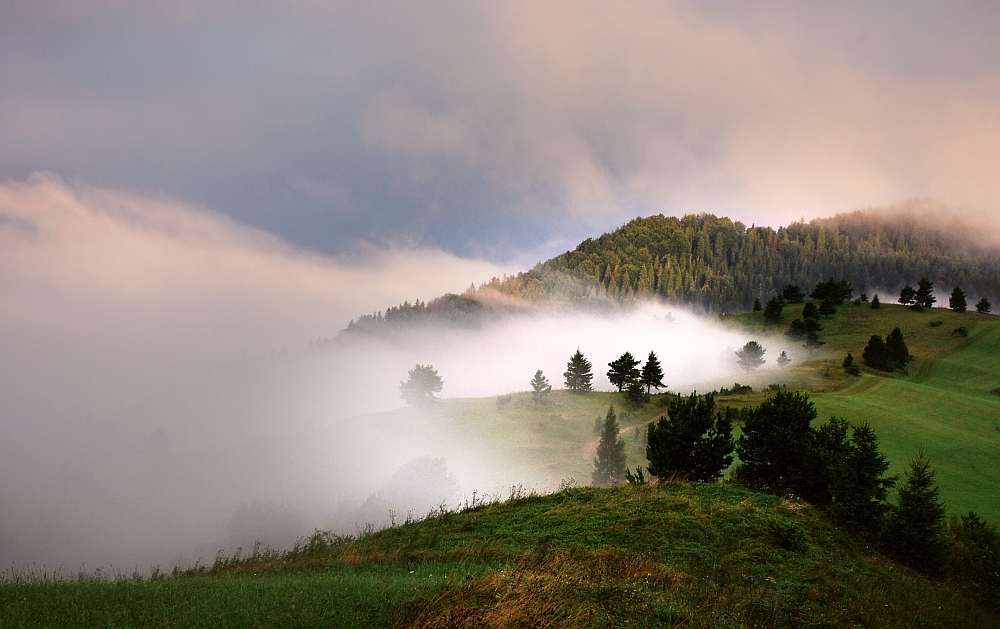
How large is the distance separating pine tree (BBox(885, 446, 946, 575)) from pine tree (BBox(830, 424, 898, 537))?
30.3 inches

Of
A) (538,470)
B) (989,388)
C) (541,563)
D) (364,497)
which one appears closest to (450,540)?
(541,563)

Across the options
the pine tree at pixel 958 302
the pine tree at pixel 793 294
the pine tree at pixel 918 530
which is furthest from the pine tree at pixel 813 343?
the pine tree at pixel 918 530

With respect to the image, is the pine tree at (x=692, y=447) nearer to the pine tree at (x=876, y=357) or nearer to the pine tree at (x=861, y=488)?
the pine tree at (x=861, y=488)

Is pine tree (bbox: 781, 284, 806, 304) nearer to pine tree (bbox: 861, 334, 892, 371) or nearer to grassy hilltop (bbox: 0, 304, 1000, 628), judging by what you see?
pine tree (bbox: 861, 334, 892, 371)

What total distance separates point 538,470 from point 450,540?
4133cm

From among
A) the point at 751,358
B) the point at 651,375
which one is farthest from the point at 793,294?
the point at 651,375

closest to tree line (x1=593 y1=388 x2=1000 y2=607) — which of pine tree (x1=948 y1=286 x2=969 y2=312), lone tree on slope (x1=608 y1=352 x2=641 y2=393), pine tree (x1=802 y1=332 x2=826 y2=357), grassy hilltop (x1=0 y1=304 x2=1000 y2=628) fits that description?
grassy hilltop (x1=0 y1=304 x2=1000 y2=628)

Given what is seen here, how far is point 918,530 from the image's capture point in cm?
1385

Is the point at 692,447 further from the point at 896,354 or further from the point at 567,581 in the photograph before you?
the point at 896,354

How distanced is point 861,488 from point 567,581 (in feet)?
41.7

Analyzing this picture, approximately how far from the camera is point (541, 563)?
1030 cm

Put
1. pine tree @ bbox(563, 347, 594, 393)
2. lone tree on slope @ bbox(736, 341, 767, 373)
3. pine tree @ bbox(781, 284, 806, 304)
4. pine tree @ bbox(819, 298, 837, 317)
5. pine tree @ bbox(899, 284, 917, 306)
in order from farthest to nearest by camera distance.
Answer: pine tree @ bbox(781, 284, 806, 304) < pine tree @ bbox(899, 284, 917, 306) < pine tree @ bbox(819, 298, 837, 317) < lone tree on slope @ bbox(736, 341, 767, 373) < pine tree @ bbox(563, 347, 594, 393)

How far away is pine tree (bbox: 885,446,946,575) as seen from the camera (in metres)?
13.6

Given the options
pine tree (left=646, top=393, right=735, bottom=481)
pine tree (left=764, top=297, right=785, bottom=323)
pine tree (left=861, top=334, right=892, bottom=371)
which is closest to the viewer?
pine tree (left=646, top=393, right=735, bottom=481)
